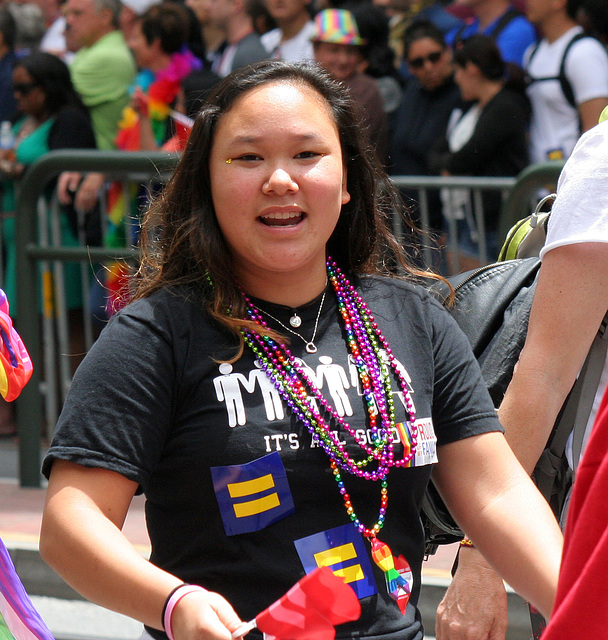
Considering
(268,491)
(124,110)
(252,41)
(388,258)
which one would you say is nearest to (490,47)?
(252,41)

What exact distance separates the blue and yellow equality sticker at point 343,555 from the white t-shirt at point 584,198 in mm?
576

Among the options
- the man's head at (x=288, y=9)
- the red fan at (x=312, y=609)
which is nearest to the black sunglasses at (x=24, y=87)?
the man's head at (x=288, y=9)

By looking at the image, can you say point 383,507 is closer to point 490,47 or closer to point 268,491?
point 268,491

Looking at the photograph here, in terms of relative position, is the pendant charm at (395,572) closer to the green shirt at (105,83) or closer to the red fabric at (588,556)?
the red fabric at (588,556)

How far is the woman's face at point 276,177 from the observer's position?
1.97 meters

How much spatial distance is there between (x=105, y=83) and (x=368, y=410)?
5244 mm

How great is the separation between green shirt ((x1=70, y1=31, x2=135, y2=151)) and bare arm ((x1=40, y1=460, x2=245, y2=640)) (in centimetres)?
508

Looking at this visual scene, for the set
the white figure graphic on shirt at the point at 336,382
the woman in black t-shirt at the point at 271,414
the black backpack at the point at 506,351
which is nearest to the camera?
the woman in black t-shirt at the point at 271,414

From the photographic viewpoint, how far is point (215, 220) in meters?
2.08

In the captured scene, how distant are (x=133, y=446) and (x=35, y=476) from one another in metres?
3.95

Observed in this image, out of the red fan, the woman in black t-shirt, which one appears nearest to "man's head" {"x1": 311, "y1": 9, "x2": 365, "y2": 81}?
the woman in black t-shirt

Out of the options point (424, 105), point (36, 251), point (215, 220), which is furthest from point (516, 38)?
point (215, 220)

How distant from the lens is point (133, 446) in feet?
5.89

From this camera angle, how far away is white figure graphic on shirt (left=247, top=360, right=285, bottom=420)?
74.4 inches
